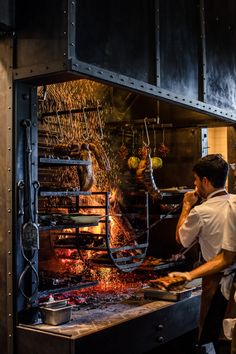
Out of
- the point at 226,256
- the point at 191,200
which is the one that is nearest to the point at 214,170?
the point at 226,256

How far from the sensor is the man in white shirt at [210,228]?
423 cm

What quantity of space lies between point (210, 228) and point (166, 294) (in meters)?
1.06

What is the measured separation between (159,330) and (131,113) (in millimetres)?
3236

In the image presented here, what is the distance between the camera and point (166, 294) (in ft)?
16.2

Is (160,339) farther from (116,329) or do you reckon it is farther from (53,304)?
(53,304)

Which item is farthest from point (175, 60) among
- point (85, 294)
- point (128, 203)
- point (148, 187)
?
point (85, 294)

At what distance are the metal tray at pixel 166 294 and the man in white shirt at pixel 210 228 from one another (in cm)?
55

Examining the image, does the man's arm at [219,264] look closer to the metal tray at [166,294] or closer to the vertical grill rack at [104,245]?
the metal tray at [166,294]

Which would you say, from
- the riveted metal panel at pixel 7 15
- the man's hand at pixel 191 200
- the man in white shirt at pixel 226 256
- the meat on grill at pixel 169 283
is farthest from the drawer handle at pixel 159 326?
the riveted metal panel at pixel 7 15

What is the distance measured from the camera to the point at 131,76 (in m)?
4.42

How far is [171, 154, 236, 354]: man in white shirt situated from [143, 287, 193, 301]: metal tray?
0.55 m

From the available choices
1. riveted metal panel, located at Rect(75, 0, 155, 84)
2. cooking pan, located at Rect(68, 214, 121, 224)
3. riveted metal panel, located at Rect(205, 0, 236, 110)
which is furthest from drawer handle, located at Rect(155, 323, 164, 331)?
riveted metal panel, located at Rect(205, 0, 236, 110)

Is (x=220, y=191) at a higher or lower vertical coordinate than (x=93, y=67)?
lower

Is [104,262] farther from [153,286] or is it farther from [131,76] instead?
[131,76]
